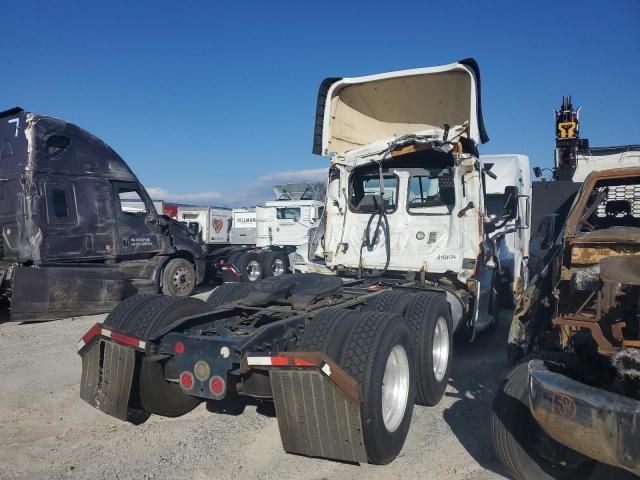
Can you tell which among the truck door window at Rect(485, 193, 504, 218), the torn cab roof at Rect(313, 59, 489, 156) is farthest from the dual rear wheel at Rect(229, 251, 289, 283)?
the torn cab roof at Rect(313, 59, 489, 156)

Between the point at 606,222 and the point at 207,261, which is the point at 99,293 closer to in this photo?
the point at 207,261

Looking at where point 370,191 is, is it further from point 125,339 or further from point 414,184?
point 125,339

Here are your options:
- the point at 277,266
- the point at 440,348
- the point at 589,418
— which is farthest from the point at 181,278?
the point at 589,418

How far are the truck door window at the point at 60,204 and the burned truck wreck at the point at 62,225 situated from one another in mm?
17

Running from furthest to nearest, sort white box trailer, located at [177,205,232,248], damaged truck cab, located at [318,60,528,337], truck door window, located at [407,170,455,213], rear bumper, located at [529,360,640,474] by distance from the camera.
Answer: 1. white box trailer, located at [177,205,232,248]
2. truck door window, located at [407,170,455,213]
3. damaged truck cab, located at [318,60,528,337]
4. rear bumper, located at [529,360,640,474]

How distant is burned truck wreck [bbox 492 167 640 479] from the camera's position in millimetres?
2703

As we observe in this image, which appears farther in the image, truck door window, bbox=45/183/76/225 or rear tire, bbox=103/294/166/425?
truck door window, bbox=45/183/76/225

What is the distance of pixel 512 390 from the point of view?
11.3ft

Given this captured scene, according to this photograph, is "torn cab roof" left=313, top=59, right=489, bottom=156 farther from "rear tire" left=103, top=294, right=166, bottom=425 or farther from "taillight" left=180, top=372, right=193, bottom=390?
"taillight" left=180, top=372, right=193, bottom=390

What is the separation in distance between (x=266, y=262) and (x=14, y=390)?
29.1ft

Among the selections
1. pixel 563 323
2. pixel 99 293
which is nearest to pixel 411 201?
pixel 563 323

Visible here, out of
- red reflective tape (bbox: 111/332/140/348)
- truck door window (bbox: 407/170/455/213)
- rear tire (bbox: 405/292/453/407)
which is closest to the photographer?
red reflective tape (bbox: 111/332/140/348)

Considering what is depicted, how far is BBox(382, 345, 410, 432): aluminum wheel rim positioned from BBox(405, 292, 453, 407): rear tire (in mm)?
777

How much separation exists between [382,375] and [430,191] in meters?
3.96
